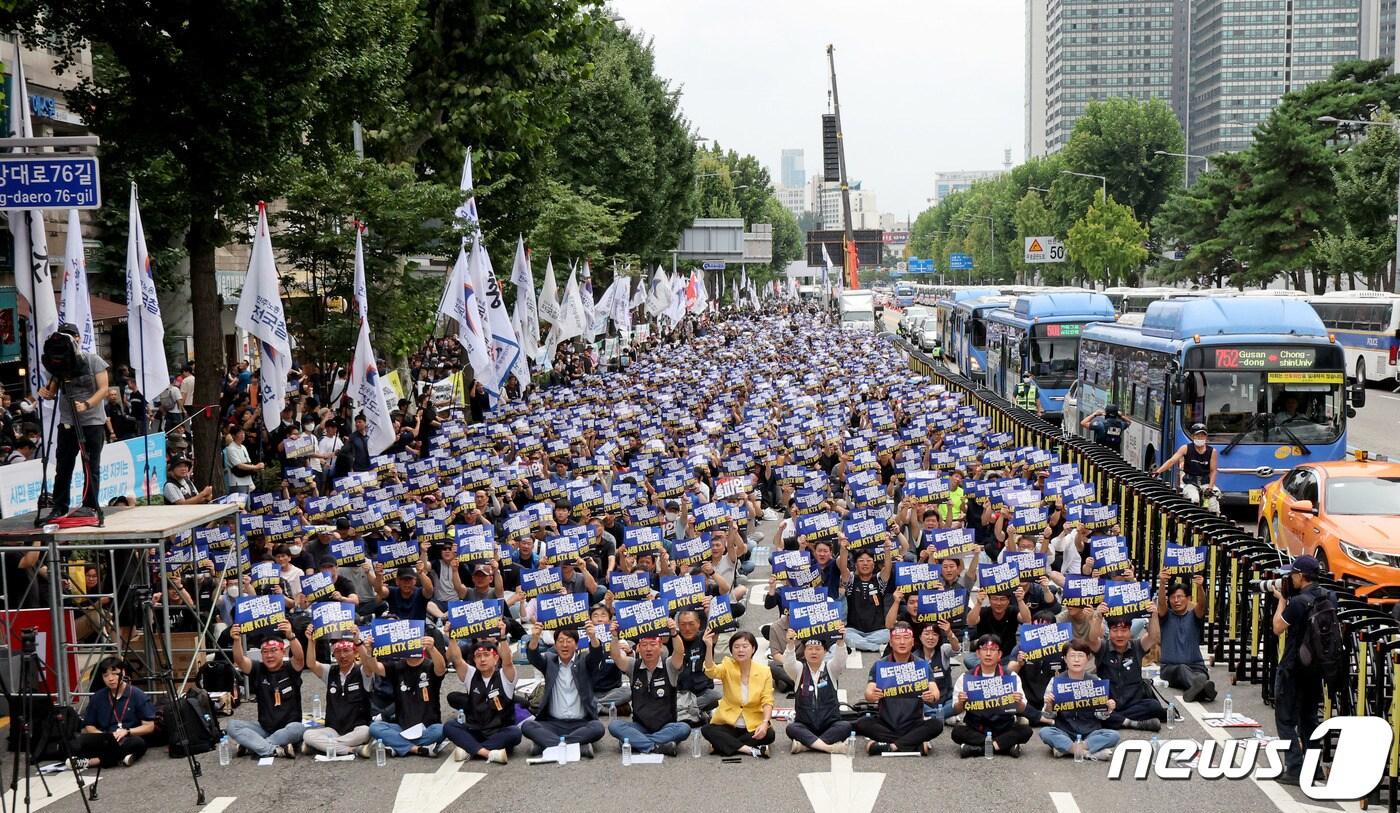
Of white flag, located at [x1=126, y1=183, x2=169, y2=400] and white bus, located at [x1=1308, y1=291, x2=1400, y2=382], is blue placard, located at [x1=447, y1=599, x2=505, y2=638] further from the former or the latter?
white bus, located at [x1=1308, y1=291, x2=1400, y2=382]

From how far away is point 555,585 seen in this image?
15.0 metres

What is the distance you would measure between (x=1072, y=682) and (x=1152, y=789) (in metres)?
1.28

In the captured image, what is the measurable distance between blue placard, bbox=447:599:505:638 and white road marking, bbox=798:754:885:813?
10.9 ft

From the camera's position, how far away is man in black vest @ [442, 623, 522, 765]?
501 inches

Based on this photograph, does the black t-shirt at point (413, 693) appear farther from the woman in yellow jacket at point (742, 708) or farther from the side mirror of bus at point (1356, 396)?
the side mirror of bus at point (1356, 396)

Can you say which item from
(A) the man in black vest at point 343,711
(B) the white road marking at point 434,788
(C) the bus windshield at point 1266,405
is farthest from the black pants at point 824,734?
(C) the bus windshield at point 1266,405

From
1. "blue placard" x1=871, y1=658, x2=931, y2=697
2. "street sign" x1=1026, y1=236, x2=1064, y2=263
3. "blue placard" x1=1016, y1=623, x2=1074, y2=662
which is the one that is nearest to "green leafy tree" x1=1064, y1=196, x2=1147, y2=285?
"street sign" x1=1026, y1=236, x2=1064, y2=263

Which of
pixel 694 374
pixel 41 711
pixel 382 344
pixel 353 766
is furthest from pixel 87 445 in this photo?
pixel 694 374

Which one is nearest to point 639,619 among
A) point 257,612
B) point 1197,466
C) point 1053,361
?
point 257,612

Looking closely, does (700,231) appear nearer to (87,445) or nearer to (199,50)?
(199,50)

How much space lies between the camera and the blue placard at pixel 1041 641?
1300 centimetres

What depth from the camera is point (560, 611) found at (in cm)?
1388

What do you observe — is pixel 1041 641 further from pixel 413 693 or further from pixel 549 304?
pixel 549 304

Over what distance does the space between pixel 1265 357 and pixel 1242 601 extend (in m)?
8.94
